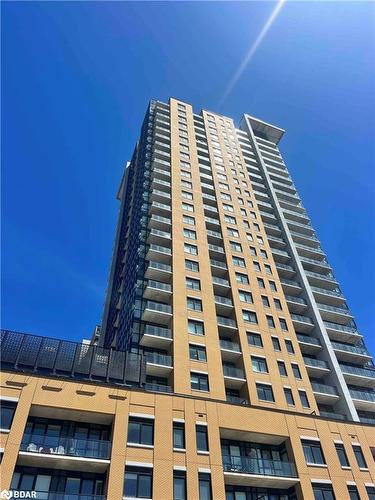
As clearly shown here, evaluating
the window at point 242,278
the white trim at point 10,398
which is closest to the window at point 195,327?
the window at point 242,278

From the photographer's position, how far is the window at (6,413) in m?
25.2

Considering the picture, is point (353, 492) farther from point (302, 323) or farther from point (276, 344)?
point (302, 323)

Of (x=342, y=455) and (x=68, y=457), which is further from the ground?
(x=342, y=455)

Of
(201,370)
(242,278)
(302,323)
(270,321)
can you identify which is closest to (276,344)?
(270,321)

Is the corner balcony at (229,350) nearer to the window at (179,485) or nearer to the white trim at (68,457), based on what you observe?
the window at (179,485)

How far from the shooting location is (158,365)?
34.9 meters

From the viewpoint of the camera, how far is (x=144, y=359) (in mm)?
→ 33781

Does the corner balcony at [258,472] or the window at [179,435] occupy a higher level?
the window at [179,435]

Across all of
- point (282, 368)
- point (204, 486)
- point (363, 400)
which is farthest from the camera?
point (363, 400)

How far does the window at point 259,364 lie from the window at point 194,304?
24.1 feet

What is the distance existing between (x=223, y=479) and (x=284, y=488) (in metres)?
6.42

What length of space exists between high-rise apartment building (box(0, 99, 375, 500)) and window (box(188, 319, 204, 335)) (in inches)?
6.2

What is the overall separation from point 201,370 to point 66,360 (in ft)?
38.6

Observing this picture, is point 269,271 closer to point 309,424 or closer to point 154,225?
point 154,225
